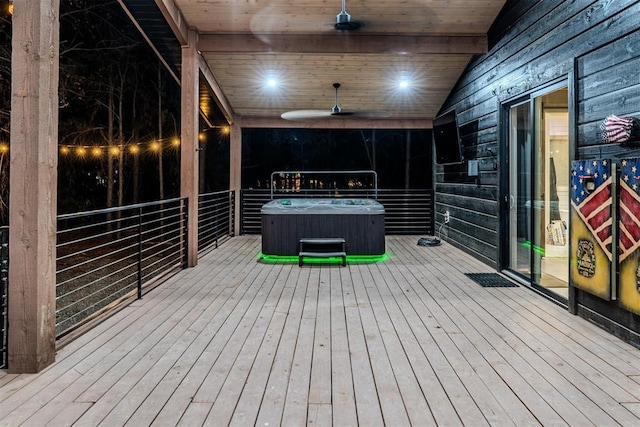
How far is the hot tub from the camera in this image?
5.24m

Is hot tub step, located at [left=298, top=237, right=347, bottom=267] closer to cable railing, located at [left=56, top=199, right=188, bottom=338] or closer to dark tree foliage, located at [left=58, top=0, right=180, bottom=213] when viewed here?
cable railing, located at [left=56, top=199, right=188, bottom=338]

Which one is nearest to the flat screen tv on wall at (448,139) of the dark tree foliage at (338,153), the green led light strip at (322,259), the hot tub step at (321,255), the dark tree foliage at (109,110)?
the dark tree foliage at (338,153)

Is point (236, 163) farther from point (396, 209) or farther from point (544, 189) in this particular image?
point (544, 189)

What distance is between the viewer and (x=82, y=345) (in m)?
2.49

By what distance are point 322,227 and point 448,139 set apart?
6.97 feet

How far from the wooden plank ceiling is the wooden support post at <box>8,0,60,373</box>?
2184mm

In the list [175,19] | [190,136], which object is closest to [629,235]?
[190,136]

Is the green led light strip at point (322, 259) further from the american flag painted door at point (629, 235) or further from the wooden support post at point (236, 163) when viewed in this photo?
the american flag painted door at point (629, 235)

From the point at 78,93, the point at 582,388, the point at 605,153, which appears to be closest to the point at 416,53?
the point at 605,153

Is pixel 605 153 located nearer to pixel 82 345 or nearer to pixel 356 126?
pixel 82 345

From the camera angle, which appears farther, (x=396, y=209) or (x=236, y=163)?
(x=396, y=209)

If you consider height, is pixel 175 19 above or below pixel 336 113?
above

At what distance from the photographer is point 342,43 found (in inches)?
198

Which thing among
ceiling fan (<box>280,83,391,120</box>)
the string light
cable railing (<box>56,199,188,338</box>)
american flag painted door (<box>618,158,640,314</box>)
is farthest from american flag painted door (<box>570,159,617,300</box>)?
the string light
